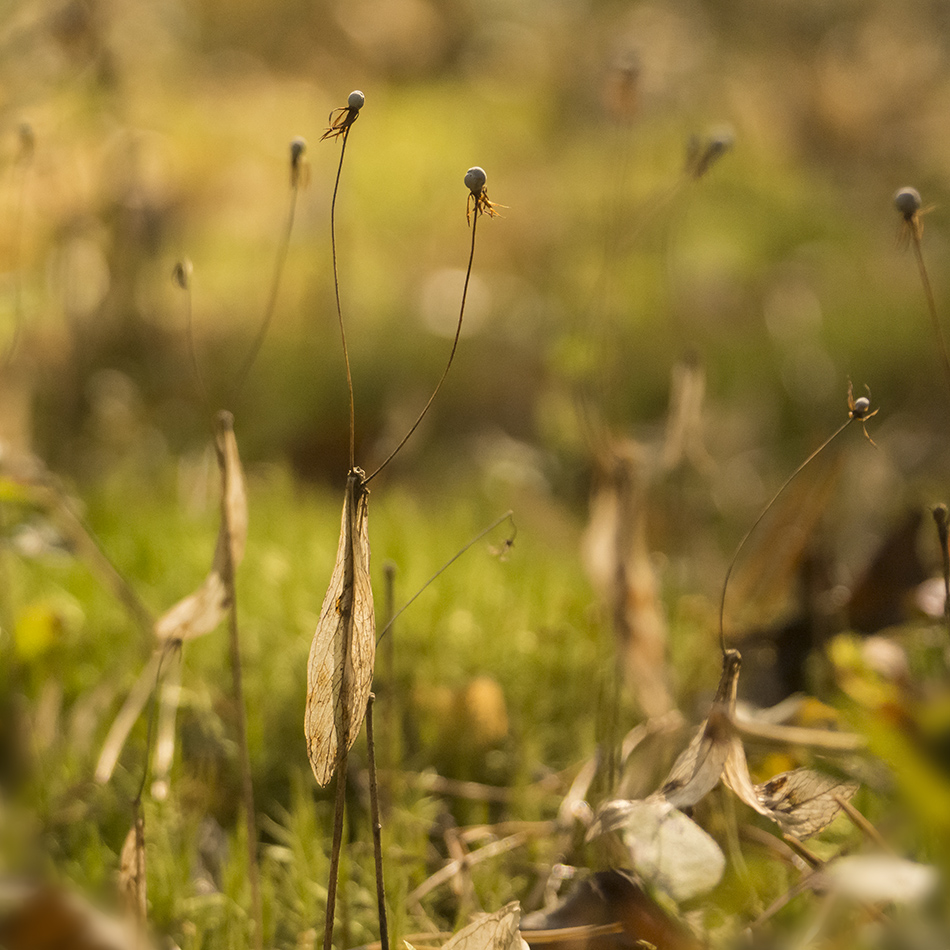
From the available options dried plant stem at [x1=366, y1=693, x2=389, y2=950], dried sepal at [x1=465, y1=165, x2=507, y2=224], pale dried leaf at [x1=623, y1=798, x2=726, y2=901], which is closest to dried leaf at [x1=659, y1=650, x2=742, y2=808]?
pale dried leaf at [x1=623, y1=798, x2=726, y2=901]

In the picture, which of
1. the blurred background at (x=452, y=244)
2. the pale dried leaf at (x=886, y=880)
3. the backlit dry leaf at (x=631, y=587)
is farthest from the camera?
the blurred background at (x=452, y=244)

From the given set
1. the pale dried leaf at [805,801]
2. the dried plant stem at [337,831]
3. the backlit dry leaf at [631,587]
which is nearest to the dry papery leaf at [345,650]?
the dried plant stem at [337,831]

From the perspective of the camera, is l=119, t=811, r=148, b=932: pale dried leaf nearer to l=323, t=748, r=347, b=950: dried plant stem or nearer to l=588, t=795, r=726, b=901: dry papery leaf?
l=323, t=748, r=347, b=950: dried plant stem

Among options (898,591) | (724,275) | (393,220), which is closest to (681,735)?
(898,591)

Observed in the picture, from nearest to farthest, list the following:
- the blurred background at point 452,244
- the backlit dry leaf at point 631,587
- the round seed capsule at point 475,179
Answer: the round seed capsule at point 475,179 → the backlit dry leaf at point 631,587 → the blurred background at point 452,244

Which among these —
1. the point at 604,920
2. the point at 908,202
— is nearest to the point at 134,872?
the point at 604,920

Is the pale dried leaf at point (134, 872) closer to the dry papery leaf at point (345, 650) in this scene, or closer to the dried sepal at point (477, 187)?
the dry papery leaf at point (345, 650)

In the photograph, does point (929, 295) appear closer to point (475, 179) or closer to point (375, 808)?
point (475, 179)

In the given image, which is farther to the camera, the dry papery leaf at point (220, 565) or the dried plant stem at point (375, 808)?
the dry papery leaf at point (220, 565)
